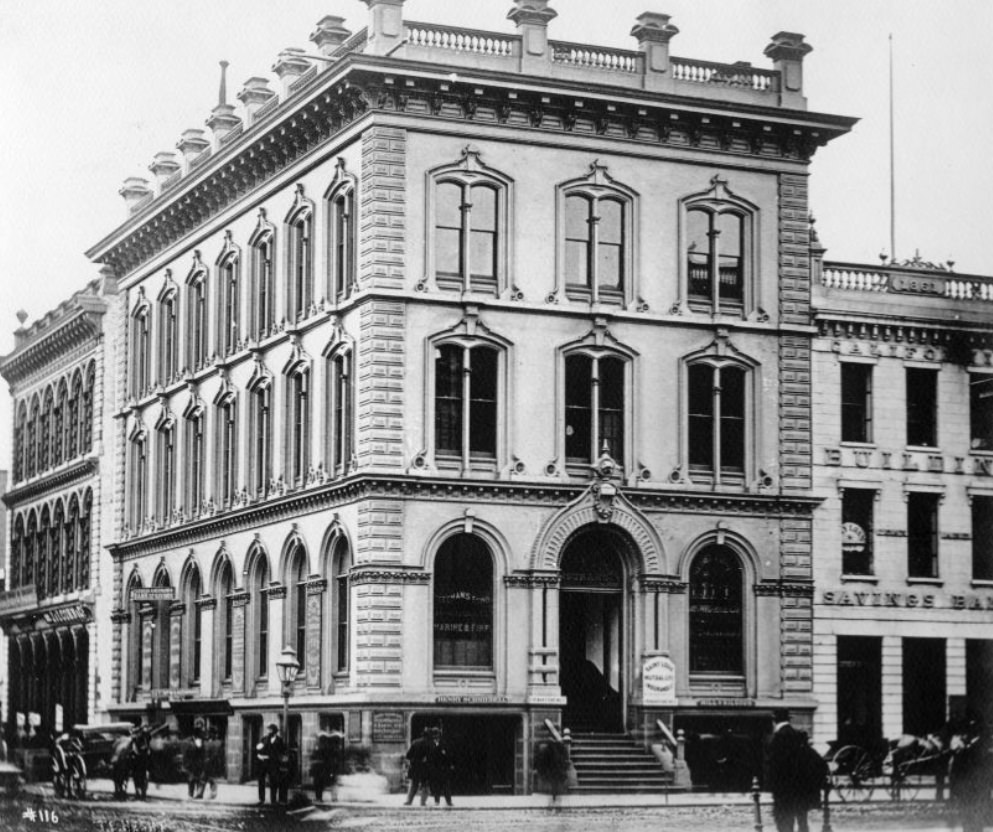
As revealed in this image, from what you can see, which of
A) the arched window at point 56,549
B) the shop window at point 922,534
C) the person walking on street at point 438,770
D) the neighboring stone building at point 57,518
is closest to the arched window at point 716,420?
the shop window at point 922,534

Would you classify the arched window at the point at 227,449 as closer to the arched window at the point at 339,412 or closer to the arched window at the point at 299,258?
the arched window at the point at 299,258

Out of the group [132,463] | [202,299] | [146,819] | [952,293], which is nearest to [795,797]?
[146,819]

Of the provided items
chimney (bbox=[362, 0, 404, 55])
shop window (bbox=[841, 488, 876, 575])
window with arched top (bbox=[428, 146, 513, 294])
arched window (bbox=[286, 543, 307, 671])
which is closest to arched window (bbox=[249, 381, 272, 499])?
arched window (bbox=[286, 543, 307, 671])

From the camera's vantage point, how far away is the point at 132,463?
206 ft

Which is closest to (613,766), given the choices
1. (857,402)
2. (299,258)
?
(857,402)

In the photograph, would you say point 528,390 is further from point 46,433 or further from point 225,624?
point 46,433

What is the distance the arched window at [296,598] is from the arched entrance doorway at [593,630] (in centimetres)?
607

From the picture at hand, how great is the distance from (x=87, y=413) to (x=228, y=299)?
14.7 metres

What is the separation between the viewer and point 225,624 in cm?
5419

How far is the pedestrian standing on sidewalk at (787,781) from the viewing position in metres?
29.7

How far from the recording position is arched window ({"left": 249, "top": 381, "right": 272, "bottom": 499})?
170 feet

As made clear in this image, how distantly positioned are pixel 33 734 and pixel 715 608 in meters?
25.2

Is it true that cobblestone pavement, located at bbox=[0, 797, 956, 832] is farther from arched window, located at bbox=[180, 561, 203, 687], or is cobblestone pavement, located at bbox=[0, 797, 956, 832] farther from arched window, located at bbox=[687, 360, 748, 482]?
arched window, located at bbox=[180, 561, 203, 687]

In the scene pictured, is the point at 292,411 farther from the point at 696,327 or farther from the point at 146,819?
the point at 146,819
